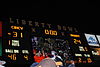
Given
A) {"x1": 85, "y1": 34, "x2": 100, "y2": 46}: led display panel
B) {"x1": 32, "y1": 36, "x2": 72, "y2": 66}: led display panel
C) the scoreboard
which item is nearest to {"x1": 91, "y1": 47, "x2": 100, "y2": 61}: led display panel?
the scoreboard

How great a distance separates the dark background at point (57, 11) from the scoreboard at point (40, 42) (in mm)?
500

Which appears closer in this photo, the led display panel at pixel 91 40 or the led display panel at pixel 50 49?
the led display panel at pixel 50 49

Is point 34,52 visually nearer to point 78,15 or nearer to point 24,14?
point 24,14

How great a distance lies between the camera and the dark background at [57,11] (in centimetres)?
498

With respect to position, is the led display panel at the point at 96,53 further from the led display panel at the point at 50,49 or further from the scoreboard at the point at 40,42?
the led display panel at the point at 50,49

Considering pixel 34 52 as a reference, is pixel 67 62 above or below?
below

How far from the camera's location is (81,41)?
519cm

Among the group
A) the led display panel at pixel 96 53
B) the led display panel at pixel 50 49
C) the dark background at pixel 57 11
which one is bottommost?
the led display panel at pixel 96 53

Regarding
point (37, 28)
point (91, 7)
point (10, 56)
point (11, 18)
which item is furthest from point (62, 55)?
point (91, 7)

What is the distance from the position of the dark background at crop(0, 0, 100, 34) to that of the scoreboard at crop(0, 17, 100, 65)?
0.50m

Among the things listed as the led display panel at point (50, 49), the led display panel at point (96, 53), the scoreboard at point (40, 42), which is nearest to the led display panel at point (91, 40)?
the scoreboard at point (40, 42)

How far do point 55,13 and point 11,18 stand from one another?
155 cm

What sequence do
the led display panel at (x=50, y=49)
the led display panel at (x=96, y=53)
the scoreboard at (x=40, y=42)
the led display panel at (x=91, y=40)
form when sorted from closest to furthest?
the scoreboard at (x=40, y=42), the led display panel at (x=50, y=49), the led display panel at (x=96, y=53), the led display panel at (x=91, y=40)

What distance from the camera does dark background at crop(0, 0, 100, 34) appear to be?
16.3 ft
